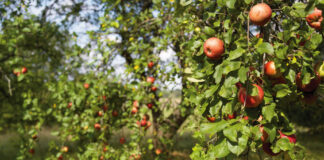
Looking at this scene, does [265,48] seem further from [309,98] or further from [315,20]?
[309,98]

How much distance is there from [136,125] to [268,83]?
1.93m

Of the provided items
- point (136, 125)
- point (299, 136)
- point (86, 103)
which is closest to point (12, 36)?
point (86, 103)

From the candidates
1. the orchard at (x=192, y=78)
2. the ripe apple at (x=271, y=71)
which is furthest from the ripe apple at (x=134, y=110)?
the ripe apple at (x=271, y=71)

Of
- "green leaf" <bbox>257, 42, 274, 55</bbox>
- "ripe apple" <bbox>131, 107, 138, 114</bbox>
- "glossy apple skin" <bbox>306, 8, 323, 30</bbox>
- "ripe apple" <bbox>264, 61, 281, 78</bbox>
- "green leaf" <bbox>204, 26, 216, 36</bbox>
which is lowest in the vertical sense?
"ripe apple" <bbox>131, 107, 138, 114</bbox>

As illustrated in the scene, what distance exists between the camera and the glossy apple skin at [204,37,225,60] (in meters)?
1.10

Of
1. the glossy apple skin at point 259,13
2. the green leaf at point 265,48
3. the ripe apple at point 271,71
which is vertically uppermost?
the glossy apple skin at point 259,13

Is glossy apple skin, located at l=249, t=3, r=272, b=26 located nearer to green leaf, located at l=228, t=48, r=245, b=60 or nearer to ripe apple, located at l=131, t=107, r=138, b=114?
green leaf, located at l=228, t=48, r=245, b=60

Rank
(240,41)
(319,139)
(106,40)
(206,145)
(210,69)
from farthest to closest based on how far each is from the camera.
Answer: (319,139) → (106,40) → (206,145) → (210,69) → (240,41)

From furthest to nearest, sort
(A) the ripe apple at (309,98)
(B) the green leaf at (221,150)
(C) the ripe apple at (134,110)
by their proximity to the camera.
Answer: (C) the ripe apple at (134,110)
(A) the ripe apple at (309,98)
(B) the green leaf at (221,150)

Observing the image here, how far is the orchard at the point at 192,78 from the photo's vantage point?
975mm

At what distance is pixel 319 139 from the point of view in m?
9.76

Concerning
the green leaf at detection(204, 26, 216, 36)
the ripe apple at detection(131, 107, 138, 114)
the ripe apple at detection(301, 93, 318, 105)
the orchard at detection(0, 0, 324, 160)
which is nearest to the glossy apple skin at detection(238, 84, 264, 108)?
the orchard at detection(0, 0, 324, 160)

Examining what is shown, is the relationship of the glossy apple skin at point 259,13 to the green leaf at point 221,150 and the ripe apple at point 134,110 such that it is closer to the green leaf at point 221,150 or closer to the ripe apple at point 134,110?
the green leaf at point 221,150

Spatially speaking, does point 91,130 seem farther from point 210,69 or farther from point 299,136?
point 299,136
